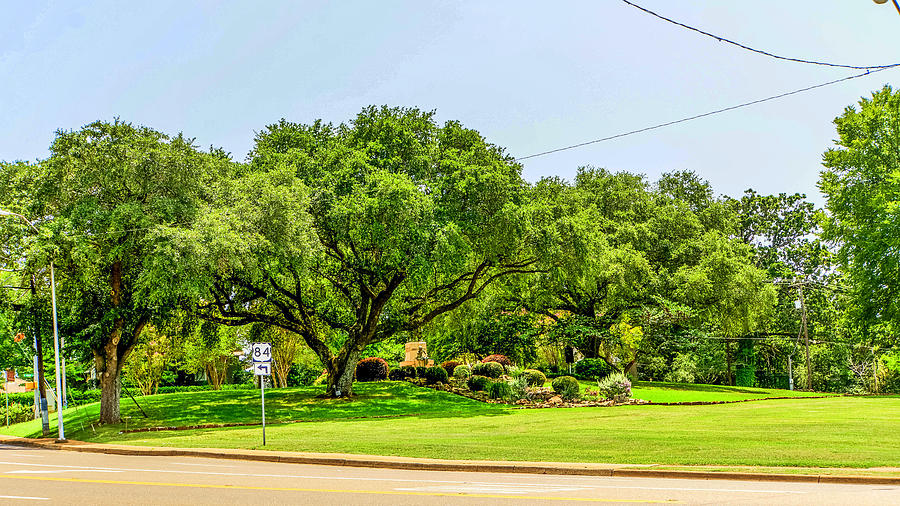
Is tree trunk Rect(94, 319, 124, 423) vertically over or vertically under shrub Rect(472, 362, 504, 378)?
over

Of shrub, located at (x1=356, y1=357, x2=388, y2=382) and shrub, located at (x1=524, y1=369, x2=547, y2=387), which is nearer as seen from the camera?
shrub, located at (x1=524, y1=369, x2=547, y2=387)

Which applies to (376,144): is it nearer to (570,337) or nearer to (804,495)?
(570,337)

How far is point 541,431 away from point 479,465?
7.96 m

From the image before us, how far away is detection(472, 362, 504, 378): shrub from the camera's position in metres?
46.6

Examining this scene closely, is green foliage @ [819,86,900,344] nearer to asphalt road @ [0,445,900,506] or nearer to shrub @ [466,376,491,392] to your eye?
shrub @ [466,376,491,392]

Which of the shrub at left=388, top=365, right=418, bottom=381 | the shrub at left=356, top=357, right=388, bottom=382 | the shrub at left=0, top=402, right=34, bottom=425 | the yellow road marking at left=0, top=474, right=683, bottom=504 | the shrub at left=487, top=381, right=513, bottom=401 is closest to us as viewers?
the yellow road marking at left=0, top=474, right=683, bottom=504

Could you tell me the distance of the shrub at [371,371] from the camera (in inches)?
1975

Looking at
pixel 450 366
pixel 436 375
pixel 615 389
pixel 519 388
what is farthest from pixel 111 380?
pixel 450 366

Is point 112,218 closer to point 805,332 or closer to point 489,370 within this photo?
point 489,370

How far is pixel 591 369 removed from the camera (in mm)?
48344

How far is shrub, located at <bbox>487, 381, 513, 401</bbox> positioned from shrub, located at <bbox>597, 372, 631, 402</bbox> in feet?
15.4

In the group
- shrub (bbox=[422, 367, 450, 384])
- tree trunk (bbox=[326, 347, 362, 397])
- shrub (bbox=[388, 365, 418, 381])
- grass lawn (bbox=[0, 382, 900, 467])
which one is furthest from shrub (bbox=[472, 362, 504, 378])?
tree trunk (bbox=[326, 347, 362, 397])

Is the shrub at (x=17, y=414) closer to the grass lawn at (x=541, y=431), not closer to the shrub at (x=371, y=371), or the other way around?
the grass lawn at (x=541, y=431)

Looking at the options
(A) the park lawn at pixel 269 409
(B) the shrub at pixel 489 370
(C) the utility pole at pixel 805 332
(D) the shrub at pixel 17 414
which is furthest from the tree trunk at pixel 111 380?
(C) the utility pole at pixel 805 332
